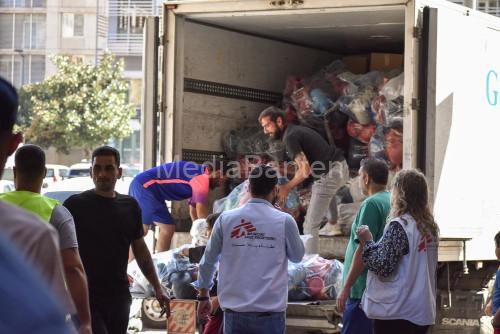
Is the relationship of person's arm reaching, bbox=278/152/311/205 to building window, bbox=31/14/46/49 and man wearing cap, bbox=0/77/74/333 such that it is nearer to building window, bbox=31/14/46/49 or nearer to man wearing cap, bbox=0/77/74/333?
man wearing cap, bbox=0/77/74/333

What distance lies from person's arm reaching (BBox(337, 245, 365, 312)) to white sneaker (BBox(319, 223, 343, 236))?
2950mm

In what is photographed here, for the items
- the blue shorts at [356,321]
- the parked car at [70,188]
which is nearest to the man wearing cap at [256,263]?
the blue shorts at [356,321]

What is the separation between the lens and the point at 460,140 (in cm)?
846

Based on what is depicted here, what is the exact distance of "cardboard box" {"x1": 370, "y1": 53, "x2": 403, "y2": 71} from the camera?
10.8 m

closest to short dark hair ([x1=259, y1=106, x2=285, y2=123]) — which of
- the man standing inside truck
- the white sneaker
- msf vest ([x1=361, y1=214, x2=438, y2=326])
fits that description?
the white sneaker

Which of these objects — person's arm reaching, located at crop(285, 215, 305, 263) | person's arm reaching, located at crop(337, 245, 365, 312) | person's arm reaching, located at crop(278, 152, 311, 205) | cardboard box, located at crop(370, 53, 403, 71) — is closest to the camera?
person's arm reaching, located at crop(285, 215, 305, 263)

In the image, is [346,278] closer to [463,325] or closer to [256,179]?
[256,179]

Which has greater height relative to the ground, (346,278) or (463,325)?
(346,278)

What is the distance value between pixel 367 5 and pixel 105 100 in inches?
1502

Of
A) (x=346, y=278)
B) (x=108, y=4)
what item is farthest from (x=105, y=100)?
(x=346, y=278)

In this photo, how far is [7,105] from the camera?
196 centimetres

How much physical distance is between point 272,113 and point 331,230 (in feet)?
3.93

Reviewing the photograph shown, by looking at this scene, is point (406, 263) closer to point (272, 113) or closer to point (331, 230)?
point (331, 230)

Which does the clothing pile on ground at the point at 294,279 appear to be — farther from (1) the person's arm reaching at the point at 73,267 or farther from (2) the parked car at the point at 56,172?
(2) the parked car at the point at 56,172
